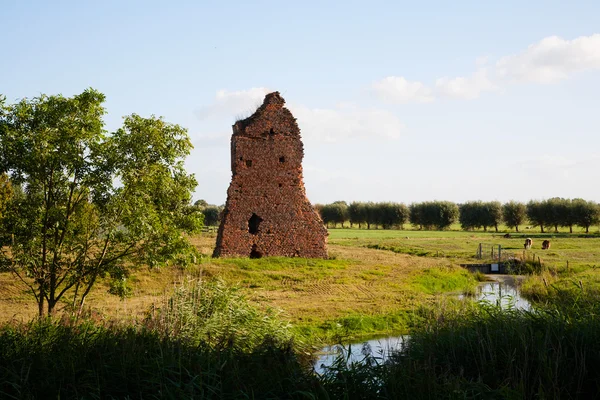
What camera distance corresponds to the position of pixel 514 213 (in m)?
88.7

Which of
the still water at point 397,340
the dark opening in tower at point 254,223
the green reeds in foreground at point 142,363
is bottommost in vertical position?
the still water at point 397,340

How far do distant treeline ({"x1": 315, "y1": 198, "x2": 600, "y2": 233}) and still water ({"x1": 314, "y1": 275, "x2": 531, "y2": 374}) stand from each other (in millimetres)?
55669

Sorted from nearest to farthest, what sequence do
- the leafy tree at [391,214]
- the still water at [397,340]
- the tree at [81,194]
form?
the still water at [397,340] → the tree at [81,194] → the leafy tree at [391,214]

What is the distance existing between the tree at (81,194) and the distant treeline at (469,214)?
6625 centimetres

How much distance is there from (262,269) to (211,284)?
11.8 metres

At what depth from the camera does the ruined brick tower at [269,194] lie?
27609 millimetres

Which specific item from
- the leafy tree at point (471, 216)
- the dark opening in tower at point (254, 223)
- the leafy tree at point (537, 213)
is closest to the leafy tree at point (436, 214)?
the leafy tree at point (471, 216)

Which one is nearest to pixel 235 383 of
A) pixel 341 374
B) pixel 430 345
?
pixel 341 374

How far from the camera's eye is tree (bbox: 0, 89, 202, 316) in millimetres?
12148

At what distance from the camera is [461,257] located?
35.1 m

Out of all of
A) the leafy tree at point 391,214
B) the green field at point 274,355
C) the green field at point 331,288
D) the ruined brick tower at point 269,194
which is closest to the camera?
the green field at point 274,355

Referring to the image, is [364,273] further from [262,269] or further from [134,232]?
[134,232]

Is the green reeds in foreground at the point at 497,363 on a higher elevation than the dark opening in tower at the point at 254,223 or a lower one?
lower

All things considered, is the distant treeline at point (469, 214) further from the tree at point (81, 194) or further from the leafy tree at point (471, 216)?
the tree at point (81, 194)
